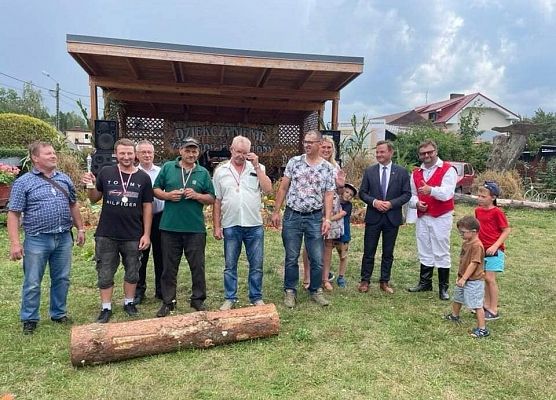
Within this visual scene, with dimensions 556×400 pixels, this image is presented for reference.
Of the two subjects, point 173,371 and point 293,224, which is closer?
point 173,371

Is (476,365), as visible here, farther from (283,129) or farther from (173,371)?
(283,129)

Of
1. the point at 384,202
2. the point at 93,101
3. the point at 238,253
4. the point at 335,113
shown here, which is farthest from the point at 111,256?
the point at 335,113

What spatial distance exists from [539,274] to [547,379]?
3.02 meters

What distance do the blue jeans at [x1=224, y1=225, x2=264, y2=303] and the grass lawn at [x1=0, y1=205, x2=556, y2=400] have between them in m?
0.29

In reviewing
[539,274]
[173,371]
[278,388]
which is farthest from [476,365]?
[539,274]

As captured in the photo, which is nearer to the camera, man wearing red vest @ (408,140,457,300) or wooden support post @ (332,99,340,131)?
man wearing red vest @ (408,140,457,300)

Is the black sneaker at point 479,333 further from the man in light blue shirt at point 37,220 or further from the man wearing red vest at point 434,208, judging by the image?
the man in light blue shirt at point 37,220

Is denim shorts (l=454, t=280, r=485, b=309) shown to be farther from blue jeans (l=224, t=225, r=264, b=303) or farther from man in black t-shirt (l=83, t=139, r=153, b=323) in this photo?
man in black t-shirt (l=83, t=139, r=153, b=323)

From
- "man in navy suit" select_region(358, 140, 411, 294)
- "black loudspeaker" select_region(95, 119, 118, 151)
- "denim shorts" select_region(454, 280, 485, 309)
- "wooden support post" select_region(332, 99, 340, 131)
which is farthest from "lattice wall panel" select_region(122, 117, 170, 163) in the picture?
"denim shorts" select_region(454, 280, 485, 309)

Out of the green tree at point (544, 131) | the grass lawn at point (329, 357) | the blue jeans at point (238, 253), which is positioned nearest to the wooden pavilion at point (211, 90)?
the grass lawn at point (329, 357)

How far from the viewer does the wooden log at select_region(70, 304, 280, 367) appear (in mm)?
2854

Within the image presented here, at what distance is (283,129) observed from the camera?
13.2 metres

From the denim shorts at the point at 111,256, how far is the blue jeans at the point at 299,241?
1.35 m

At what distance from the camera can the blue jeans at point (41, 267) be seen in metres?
3.36
